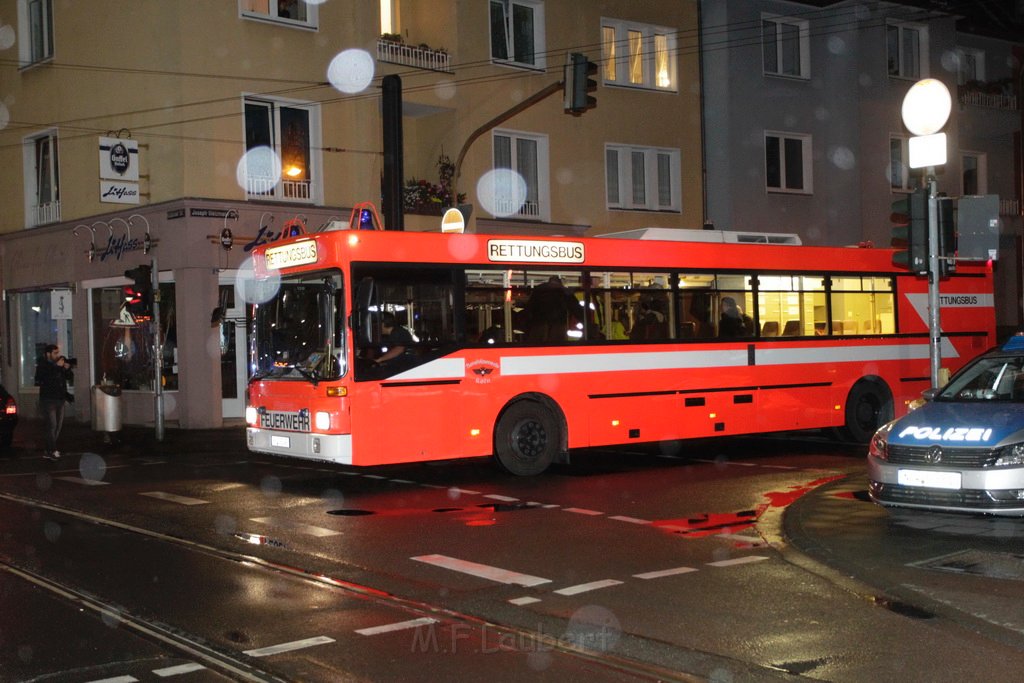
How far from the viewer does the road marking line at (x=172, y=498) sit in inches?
516

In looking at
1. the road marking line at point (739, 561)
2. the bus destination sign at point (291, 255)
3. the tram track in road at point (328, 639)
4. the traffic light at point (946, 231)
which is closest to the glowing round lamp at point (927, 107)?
the traffic light at point (946, 231)

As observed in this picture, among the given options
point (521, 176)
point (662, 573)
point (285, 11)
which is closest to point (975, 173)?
point (521, 176)

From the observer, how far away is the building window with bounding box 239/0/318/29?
24.4 metres

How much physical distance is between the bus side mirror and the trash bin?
439 inches

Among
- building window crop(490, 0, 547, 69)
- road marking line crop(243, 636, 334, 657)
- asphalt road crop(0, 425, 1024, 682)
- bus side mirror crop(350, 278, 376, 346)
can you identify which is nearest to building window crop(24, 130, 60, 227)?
building window crop(490, 0, 547, 69)

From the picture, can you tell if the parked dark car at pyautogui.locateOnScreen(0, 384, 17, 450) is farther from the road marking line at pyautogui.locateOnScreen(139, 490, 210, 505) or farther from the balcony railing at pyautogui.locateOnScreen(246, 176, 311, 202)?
the road marking line at pyautogui.locateOnScreen(139, 490, 210, 505)

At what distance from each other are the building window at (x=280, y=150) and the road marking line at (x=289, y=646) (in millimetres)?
18503

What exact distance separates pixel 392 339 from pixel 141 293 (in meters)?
10.5

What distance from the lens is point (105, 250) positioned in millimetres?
25688

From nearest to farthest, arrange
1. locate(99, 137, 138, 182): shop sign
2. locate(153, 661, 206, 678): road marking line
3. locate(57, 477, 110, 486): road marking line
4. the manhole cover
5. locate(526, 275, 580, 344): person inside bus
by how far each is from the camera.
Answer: locate(153, 661, 206, 678): road marking line < the manhole cover < locate(526, 275, 580, 344): person inside bus < locate(57, 477, 110, 486): road marking line < locate(99, 137, 138, 182): shop sign

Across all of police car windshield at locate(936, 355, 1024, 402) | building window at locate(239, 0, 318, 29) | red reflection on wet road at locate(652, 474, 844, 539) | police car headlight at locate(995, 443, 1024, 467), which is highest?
building window at locate(239, 0, 318, 29)

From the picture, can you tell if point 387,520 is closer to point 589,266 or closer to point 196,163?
point 589,266

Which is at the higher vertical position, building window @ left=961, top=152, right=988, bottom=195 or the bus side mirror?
building window @ left=961, top=152, right=988, bottom=195

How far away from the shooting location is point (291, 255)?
45.2 feet
